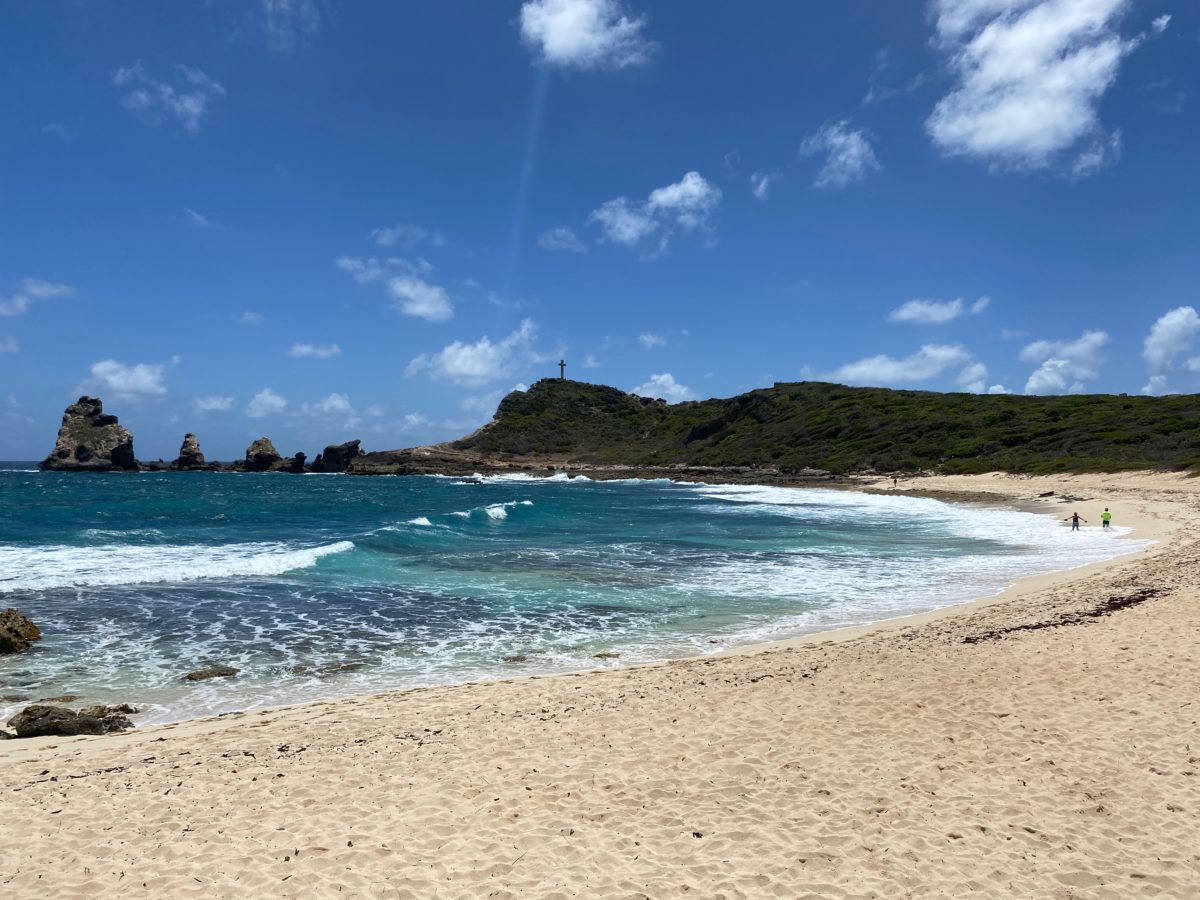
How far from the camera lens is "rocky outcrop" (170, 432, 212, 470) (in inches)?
4651

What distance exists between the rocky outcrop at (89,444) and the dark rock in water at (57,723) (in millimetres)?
122507

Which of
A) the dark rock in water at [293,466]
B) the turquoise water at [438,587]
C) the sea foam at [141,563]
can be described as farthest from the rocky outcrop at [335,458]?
the sea foam at [141,563]

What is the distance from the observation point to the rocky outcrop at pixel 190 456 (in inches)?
4651

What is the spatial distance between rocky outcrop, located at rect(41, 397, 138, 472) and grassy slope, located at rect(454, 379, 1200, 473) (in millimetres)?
52128

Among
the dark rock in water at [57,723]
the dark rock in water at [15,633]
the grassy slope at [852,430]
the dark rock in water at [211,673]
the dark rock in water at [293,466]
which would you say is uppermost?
the grassy slope at [852,430]

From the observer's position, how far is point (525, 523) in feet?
124

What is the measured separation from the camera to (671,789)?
6.81 metres

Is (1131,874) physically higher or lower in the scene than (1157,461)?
lower

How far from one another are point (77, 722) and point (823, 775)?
8919mm

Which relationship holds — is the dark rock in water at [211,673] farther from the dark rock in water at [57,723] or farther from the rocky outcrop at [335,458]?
the rocky outcrop at [335,458]

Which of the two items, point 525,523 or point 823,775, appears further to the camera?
point 525,523

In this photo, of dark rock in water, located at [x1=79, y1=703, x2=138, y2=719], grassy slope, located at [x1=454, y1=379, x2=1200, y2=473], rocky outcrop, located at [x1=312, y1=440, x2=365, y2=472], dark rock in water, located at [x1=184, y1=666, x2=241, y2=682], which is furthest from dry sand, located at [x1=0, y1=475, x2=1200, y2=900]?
rocky outcrop, located at [x1=312, y1=440, x2=365, y2=472]

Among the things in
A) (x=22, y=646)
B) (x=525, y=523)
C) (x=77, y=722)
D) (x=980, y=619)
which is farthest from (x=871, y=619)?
(x=525, y=523)

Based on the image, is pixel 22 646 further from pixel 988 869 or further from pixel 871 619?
pixel 871 619
